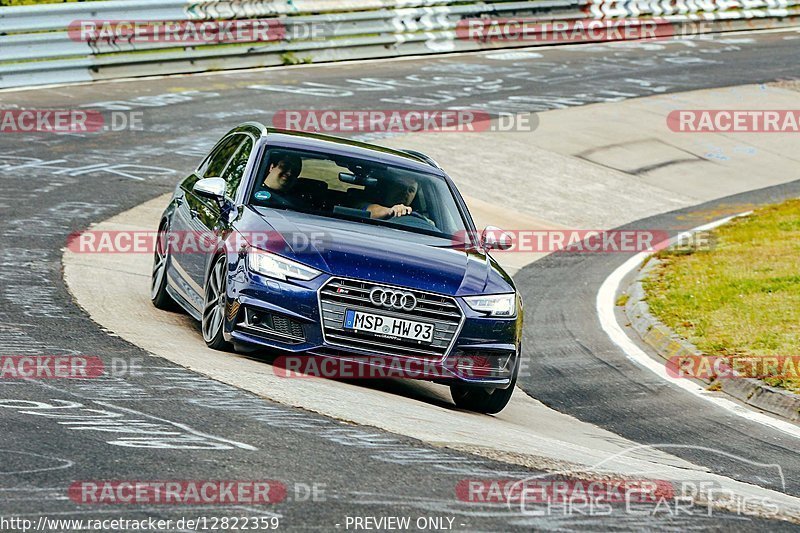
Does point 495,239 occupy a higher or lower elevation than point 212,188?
lower

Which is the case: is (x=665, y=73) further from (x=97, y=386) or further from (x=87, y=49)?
(x=97, y=386)

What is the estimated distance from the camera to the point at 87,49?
2327 cm

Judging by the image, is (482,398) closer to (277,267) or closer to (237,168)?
(277,267)

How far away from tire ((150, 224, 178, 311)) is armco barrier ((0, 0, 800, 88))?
39.6 ft

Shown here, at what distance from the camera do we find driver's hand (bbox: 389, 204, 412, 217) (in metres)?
9.80

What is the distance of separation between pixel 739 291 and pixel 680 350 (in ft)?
7.42

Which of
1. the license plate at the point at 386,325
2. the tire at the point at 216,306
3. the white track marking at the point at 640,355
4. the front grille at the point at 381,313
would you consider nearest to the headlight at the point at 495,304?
the front grille at the point at 381,313

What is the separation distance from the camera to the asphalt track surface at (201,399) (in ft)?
19.2

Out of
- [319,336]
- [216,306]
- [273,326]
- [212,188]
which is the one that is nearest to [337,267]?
[319,336]

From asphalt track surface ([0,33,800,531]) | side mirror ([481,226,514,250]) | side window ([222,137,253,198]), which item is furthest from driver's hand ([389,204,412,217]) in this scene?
asphalt track surface ([0,33,800,531])

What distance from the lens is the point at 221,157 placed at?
10.9 m

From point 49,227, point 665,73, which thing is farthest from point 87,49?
point 665,73

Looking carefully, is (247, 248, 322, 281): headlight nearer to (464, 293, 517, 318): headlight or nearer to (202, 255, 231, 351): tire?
(202, 255, 231, 351): tire

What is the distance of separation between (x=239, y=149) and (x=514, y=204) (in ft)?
30.1
